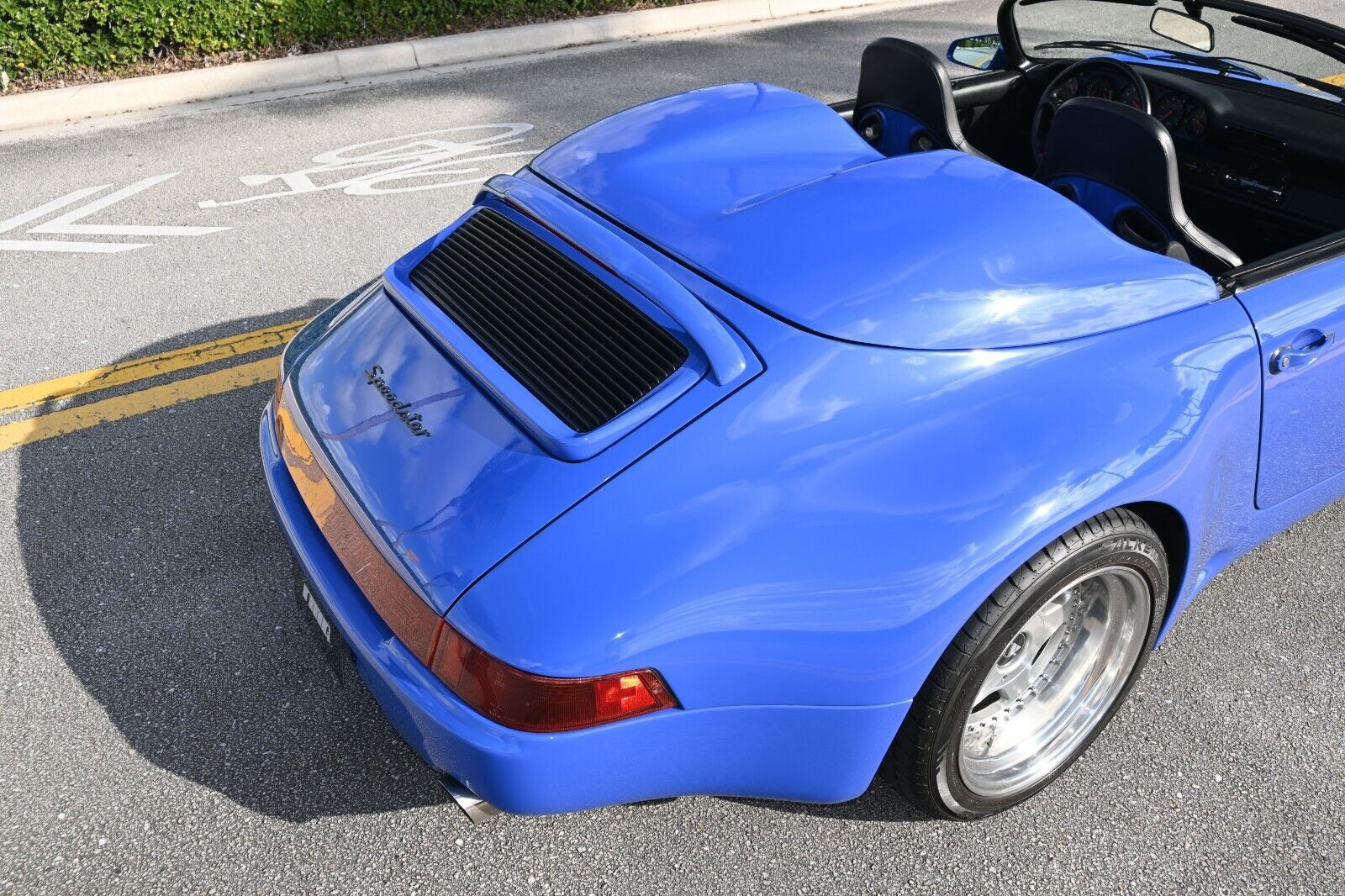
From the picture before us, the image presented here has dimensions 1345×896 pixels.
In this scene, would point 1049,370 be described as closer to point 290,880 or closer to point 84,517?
point 290,880

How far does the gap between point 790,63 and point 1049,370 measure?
21.3 feet

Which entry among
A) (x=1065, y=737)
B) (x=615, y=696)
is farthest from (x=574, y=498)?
(x=1065, y=737)

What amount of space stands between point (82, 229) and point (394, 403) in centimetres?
385

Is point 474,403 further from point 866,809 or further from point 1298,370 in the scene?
point 1298,370

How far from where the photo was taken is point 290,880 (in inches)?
91.4

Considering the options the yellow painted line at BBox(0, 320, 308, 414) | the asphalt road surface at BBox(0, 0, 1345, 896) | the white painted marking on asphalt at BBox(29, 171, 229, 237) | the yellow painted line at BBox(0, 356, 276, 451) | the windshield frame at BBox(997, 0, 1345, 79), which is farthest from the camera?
the white painted marking on asphalt at BBox(29, 171, 229, 237)

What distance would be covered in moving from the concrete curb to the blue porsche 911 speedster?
523 cm

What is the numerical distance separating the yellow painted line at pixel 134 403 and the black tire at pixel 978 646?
9.27 feet

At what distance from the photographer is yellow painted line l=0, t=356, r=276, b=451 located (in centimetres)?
374

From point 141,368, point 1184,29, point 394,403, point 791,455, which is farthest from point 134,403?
point 1184,29

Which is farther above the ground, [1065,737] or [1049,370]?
[1049,370]

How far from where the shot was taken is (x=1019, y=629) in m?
2.08

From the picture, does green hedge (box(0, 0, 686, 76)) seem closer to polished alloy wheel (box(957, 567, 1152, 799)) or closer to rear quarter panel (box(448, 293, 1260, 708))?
rear quarter panel (box(448, 293, 1260, 708))

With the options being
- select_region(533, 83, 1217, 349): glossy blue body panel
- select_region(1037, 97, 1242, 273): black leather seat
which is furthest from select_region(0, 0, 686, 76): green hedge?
select_region(1037, 97, 1242, 273): black leather seat
